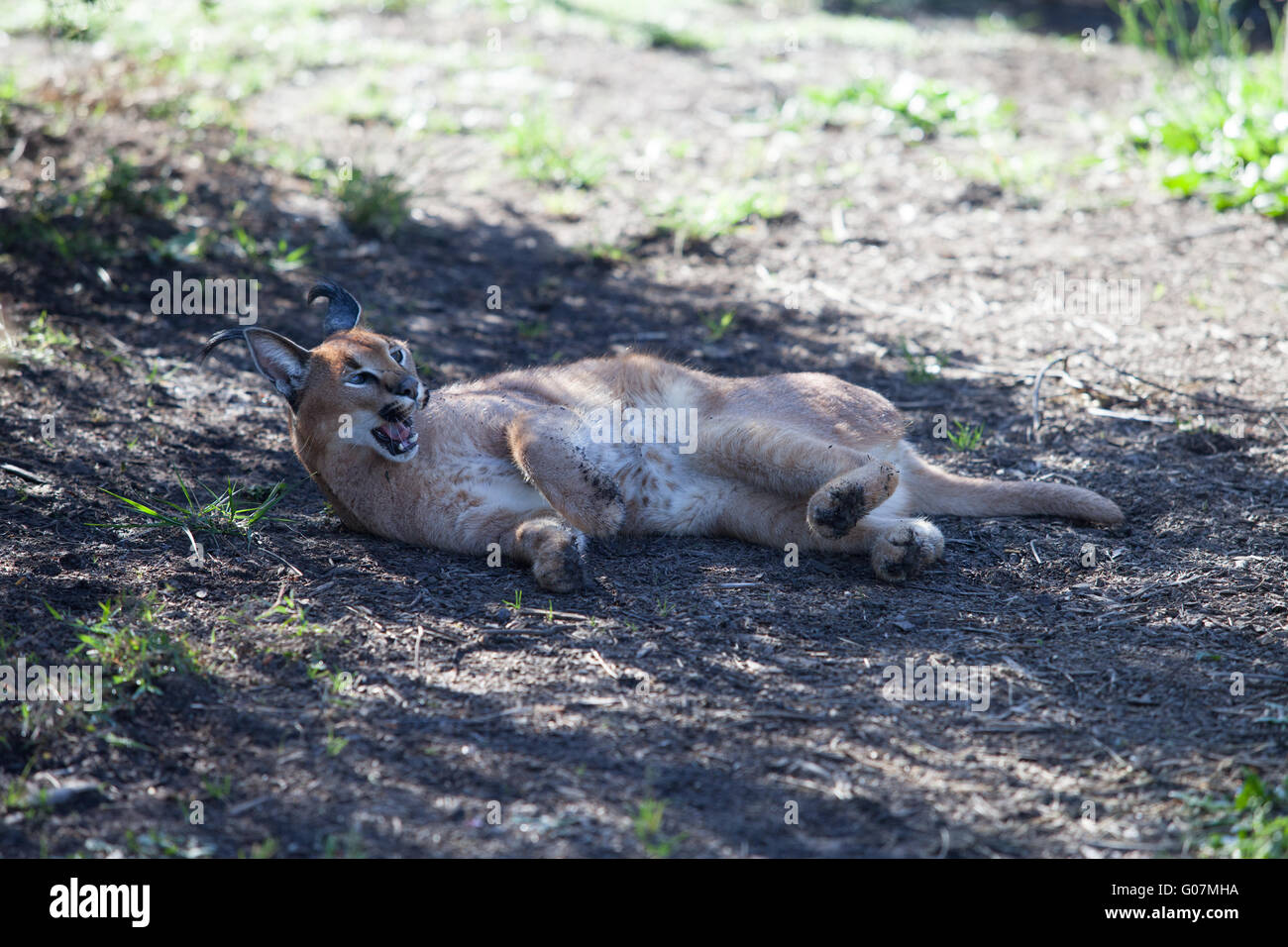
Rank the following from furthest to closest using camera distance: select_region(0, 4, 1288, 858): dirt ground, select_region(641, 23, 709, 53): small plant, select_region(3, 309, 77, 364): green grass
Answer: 1. select_region(641, 23, 709, 53): small plant
2. select_region(3, 309, 77, 364): green grass
3. select_region(0, 4, 1288, 858): dirt ground

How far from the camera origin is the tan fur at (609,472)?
4633 millimetres

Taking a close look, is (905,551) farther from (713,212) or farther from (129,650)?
(713,212)

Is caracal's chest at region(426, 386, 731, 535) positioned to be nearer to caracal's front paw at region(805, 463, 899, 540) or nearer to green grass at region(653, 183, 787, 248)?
caracal's front paw at region(805, 463, 899, 540)

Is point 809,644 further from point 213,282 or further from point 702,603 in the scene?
point 213,282

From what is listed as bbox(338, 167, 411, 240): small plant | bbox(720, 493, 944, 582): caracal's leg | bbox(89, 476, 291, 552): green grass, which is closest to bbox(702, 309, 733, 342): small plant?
bbox(720, 493, 944, 582): caracal's leg

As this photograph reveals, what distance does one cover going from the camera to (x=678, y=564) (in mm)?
4758

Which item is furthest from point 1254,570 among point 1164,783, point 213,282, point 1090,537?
point 213,282

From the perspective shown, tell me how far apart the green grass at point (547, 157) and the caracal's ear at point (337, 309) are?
434cm

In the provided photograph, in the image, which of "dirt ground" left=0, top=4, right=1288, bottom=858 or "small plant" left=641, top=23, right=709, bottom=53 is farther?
"small plant" left=641, top=23, right=709, bottom=53

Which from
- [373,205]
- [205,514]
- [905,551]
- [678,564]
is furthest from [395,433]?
[373,205]

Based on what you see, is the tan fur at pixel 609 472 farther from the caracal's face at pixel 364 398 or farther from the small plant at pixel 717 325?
the small plant at pixel 717 325

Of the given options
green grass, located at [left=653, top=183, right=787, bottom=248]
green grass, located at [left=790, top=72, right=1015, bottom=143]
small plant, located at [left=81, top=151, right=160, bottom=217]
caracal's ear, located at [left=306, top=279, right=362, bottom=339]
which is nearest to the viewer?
caracal's ear, located at [left=306, top=279, right=362, bottom=339]

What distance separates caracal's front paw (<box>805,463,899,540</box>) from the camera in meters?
4.46

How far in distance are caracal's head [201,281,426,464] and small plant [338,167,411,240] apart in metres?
3.61
